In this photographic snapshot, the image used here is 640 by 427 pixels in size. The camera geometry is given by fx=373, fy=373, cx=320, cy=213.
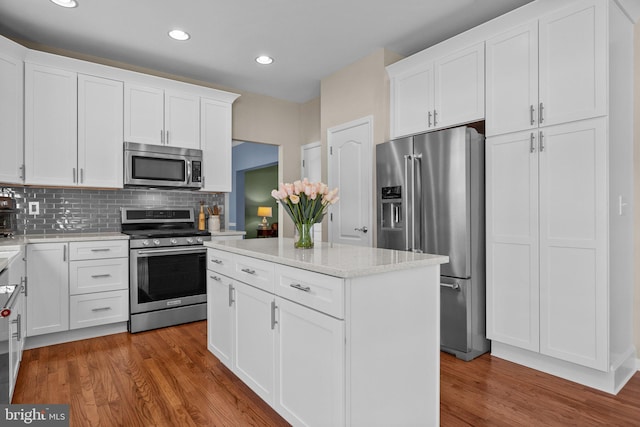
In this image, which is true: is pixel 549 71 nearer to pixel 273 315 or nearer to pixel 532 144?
pixel 532 144

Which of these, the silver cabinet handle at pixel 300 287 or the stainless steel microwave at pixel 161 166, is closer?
the silver cabinet handle at pixel 300 287

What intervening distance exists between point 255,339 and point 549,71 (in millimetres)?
2587

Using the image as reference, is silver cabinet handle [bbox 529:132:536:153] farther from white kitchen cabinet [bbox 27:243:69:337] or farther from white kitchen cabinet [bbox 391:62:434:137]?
white kitchen cabinet [bbox 27:243:69:337]

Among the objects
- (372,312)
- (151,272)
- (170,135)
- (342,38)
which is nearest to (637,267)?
(372,312)

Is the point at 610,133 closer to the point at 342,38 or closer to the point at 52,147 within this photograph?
the point at 342,38

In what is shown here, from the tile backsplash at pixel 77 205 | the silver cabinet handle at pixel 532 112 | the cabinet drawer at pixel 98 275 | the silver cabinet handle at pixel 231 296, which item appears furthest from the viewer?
the tile backsplash at pixel 77 205

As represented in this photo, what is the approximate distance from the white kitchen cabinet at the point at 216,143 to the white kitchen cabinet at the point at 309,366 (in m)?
2.70

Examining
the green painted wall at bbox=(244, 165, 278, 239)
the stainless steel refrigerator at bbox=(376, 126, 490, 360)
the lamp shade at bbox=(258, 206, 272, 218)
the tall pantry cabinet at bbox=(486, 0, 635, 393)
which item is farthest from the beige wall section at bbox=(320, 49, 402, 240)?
the green painted wall at bbox=(244, 165, 278, 239)

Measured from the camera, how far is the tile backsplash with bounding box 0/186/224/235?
3449 millimetres

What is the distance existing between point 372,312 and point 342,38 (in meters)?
2.76

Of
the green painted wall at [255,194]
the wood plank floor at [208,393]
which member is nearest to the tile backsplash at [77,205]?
the wood plank floor at [208,393]

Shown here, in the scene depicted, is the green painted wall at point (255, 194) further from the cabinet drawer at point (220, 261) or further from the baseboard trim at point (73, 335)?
the cabinet drawer at point (220, 261)

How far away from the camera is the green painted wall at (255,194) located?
30.0 feet

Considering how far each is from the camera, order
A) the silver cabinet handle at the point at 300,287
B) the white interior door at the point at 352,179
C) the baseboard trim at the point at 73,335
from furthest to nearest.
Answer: the white interior door at the point at 352,179 < the baseboard trim at the point at 73,335 < the silver cabinet handle at the point at 300,287
